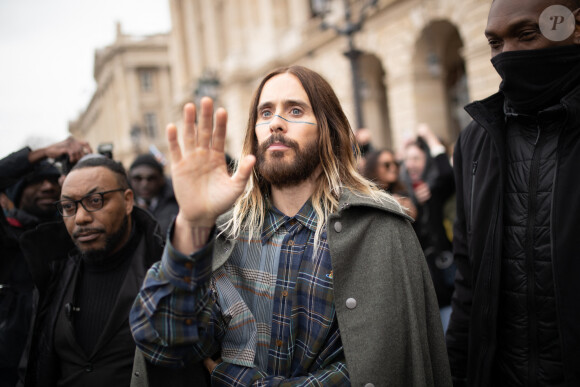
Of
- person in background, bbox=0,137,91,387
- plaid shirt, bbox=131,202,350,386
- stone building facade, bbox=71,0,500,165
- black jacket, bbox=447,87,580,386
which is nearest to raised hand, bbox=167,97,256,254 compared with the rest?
plaid shirt, bbox=131,202,350,386

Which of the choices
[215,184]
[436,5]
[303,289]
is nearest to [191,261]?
[215,184]

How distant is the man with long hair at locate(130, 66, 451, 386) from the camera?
1.52 meters

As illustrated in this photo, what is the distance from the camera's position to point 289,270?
190 cm

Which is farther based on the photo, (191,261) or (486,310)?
(486,310)

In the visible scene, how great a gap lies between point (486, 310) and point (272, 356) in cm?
95

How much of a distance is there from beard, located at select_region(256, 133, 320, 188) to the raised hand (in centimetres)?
43

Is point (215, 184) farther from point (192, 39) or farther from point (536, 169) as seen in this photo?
point (192, 39)

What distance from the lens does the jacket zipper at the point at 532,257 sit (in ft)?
6.03

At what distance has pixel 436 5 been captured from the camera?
11.4m

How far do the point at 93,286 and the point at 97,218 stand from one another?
406 millimetres

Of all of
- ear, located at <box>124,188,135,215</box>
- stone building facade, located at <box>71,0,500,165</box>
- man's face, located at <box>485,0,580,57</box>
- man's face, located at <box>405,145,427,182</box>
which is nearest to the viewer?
man's face, located at <box>485,0,580,57</box>

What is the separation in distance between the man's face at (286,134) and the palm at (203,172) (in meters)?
0.44

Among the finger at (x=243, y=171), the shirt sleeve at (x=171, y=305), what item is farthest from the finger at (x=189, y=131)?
the shirt sleeve at (x=171, y=305)

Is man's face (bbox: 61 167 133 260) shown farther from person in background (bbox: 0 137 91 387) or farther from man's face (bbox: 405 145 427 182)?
man's face (bbox: 405 145 427 182)
